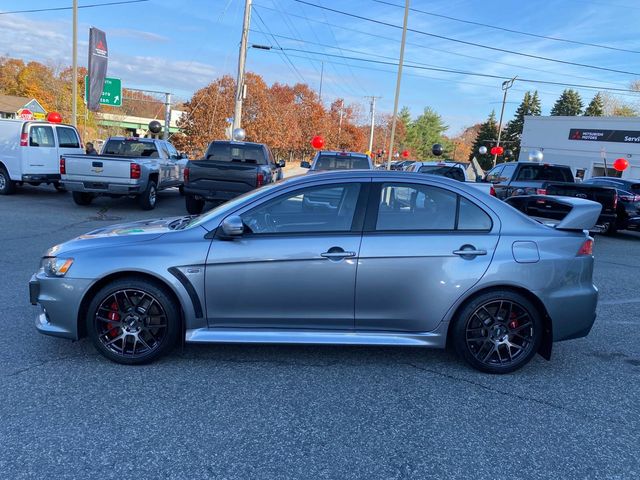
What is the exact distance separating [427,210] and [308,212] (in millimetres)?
965

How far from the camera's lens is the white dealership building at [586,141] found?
38562 millimetres

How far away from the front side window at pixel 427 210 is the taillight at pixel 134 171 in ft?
30.8

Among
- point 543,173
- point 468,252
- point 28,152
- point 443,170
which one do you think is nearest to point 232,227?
point 468,252

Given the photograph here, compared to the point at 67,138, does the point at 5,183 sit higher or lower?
lower

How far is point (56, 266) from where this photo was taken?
381 cm

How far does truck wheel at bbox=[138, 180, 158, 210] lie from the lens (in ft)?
41.9

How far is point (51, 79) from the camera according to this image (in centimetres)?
5741

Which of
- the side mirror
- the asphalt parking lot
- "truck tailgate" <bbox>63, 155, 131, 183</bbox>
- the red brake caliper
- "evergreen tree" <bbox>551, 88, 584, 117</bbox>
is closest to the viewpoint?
the asphalt parking lot

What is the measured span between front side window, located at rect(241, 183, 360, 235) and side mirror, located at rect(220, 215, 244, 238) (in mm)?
133

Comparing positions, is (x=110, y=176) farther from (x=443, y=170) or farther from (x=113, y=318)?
(x=113, y=318)

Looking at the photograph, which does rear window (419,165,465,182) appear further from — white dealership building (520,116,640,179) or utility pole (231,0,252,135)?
white dealership building (520,116,640,179)

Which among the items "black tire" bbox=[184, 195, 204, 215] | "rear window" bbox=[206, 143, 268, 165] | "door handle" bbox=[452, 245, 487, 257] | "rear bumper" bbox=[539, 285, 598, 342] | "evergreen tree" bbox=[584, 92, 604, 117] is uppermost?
"evergreen tree" bbox=[584, 92, 604, 117]

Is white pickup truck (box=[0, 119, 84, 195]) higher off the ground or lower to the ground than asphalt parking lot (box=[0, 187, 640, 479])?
higher

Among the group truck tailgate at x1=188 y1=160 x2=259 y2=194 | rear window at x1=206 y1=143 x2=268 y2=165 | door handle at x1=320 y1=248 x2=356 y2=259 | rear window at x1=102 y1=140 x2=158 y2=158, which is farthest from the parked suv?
door handle at x1=320 y1=248 x2=356 y2=259
